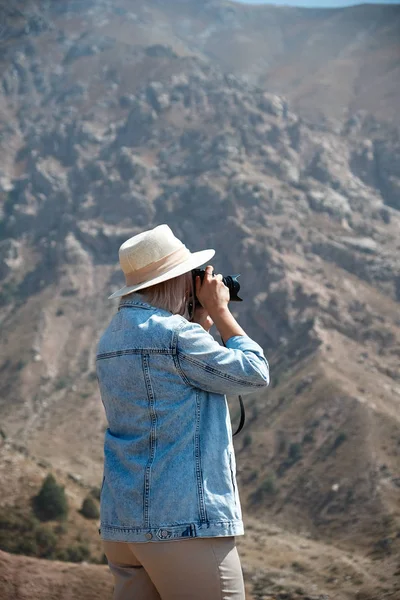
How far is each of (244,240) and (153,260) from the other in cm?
6465

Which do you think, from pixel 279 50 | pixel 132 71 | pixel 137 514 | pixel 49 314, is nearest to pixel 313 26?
pixel 279 50

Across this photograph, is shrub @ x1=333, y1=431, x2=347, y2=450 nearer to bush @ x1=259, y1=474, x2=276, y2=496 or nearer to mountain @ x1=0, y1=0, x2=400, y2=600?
mountain @ x1=0, y1=0, x2=400, y2=600

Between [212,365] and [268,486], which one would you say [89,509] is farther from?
[212,365]

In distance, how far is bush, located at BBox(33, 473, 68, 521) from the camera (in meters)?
22.6

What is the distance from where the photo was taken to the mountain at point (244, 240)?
37469mm

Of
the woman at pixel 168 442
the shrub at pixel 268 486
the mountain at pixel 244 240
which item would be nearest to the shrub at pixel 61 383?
the mountain at pixel 244 240

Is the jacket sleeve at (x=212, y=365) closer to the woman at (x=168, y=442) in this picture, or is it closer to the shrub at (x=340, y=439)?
the woman at (x=168, y=442)

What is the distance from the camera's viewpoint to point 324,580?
23016 millimetres

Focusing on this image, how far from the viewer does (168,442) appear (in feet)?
10.2

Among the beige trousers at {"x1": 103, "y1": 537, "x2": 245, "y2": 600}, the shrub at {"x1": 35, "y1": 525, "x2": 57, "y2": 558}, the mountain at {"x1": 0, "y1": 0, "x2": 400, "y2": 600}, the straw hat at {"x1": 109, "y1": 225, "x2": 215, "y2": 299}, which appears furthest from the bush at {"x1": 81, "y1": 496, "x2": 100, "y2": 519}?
the straw hat at {"x1": 109, "y1": 225, "x2": 215, "y2": 299}

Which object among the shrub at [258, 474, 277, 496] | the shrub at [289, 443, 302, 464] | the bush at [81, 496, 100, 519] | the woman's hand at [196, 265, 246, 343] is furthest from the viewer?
the shrub at [289, 443, 302, 464]

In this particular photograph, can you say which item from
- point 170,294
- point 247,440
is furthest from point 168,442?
point 247,440

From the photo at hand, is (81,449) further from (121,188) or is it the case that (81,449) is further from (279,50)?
(279,50)

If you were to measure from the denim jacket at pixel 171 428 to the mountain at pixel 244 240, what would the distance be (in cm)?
1349
